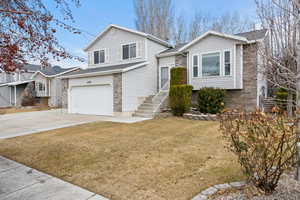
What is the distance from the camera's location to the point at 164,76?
48.3 ft

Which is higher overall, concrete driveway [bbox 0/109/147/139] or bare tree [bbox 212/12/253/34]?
bare tree [bbox 212/12/253/34]

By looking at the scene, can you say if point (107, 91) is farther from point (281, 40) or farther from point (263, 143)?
point (263, 143)

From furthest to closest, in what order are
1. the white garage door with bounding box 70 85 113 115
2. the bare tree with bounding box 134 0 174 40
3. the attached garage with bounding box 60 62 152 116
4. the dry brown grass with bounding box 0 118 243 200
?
the bare tree with bounding box 134 0 174 40 → the white garage door with bounding box 70 85 113 115 → the attached garage with bounding box 60 62 152 116 → the dry brown grass with bounding box 0 118 243 200

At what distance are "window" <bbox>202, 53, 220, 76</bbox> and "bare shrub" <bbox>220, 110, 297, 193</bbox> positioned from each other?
9777 millimetres

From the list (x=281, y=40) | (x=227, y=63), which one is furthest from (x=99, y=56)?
(x=281, y=40)

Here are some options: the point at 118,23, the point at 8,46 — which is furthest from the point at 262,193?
the point at 118,23

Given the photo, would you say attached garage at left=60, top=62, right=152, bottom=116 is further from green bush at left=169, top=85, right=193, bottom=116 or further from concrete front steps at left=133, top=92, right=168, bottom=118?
green bush at left=169, top=85, right=193, bottom=116

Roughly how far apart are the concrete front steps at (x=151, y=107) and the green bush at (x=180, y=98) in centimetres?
91

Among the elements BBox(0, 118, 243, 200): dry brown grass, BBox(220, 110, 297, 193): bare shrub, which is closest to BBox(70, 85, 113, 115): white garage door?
BBox(0, 118, 243, 200): dry brown grass

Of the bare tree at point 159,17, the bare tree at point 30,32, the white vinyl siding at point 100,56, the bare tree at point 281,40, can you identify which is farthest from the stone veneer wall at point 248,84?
the bare tree at point 159,17

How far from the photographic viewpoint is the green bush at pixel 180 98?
1141 centimetres

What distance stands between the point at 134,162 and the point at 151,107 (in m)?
8.15

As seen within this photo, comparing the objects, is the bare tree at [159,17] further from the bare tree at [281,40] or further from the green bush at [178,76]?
the bare tree at [281,40]

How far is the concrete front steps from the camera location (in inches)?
468
